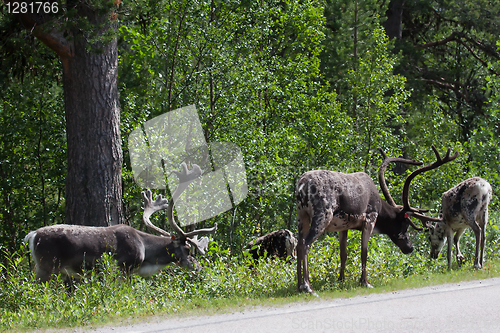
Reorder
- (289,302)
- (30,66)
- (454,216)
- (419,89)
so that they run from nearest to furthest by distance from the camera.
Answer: (289,302) < (454,216) < (30,66) < (419,89)

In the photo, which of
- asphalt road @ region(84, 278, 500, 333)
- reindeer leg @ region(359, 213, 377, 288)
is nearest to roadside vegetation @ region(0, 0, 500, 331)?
reindeer leg @ region(359, 213, 377, 288)

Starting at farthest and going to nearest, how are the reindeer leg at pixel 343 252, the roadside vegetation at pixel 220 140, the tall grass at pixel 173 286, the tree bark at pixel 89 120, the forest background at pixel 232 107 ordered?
the forest background at pixel 232 107, the tree bark at pixel 89 120, the reindeer leg at pixel 343 252, the roadside vegetation at pixel 220 140, the tall grass at pixel 173 286

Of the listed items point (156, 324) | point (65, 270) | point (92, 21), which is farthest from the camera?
point (92, 21)

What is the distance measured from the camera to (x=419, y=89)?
2194cm

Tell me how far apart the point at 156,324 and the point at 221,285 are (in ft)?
6.87

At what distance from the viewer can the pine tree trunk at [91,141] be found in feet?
30.7

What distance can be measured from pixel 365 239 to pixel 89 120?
5.45 metres

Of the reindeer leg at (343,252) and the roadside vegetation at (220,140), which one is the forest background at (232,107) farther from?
the reindeer leg at (343,252)

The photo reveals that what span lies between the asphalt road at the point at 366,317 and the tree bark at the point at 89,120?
12.2 feet

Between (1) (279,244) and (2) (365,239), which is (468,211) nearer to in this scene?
(2) (365,239)

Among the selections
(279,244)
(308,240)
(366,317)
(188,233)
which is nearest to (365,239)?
(308,240)

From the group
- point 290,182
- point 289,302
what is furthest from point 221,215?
point 289,302

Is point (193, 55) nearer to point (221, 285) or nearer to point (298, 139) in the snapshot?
point (298, 139)

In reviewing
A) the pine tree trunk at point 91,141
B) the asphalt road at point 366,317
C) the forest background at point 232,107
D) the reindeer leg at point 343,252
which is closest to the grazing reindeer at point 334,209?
the reindeer leg at point 343,252
